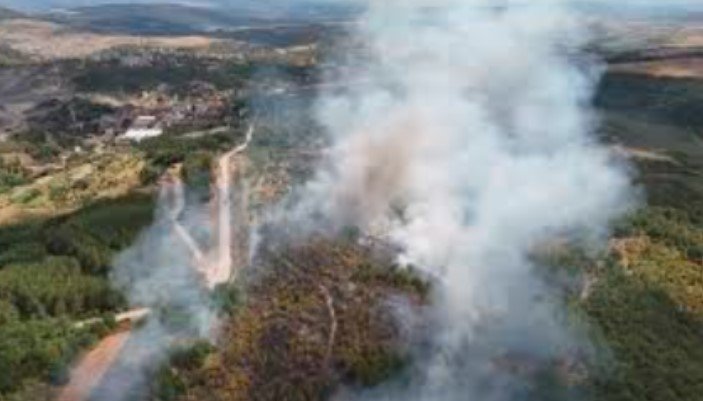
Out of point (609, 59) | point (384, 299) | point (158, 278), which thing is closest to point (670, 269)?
point (384, 299)

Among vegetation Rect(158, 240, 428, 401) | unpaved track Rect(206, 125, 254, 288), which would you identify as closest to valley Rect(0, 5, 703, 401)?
vegetation Rect(158, 240, 428, 401)

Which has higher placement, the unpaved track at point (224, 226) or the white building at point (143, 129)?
the unpaved track at point (224, 226)

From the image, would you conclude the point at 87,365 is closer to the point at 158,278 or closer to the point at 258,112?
the point at 158,278

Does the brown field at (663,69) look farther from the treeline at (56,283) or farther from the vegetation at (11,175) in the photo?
the treeline at (56,283)

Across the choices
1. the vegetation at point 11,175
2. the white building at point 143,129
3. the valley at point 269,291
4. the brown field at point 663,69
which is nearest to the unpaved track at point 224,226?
the valley at point 269,291

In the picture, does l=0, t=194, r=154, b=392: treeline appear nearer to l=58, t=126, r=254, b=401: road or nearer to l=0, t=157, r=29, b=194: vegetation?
l=58, t=126, r=254, b=401: road

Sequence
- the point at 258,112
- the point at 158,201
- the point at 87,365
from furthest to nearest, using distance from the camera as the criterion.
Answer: the point at 258,112
the point at 158,201
the point at 87,365
